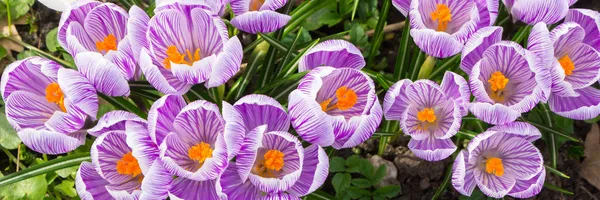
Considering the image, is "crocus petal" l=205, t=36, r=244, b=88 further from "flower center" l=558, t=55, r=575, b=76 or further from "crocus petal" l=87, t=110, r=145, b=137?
"flower center" l=558, t=55, r=575, b=76

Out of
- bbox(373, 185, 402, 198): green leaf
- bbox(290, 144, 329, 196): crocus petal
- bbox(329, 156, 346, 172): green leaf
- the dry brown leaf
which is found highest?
bbox(290, 144, 329, 196): crocus petal

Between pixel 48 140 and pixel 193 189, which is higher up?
pixel 48 140

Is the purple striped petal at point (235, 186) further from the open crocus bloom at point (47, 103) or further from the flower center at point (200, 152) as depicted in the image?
the open crocus bloom at point (47, 103)

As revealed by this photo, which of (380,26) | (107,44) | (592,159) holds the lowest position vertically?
(592,159)

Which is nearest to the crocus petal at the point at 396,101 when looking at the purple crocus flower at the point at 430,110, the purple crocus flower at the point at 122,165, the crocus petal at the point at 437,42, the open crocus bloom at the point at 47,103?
the purple crocus flower at the point at 430,110

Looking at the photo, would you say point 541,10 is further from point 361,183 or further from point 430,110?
point 361,183

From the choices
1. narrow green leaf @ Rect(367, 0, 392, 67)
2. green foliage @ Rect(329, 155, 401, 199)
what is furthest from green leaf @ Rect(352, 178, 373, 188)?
narrow green leaf @ Rect(367, 0, 392, 67)

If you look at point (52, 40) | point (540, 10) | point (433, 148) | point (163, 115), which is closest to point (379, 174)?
point (433, 148)
